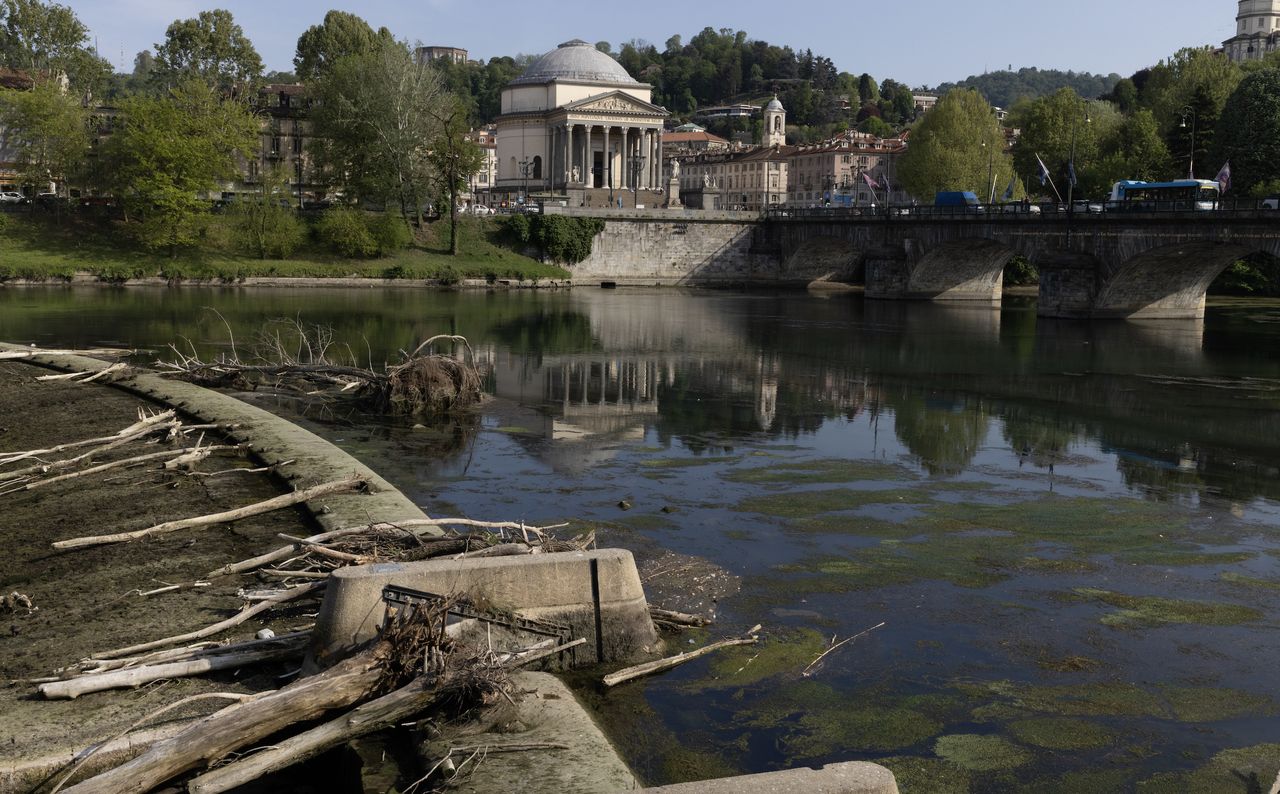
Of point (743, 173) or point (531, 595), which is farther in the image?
point (743, 173)

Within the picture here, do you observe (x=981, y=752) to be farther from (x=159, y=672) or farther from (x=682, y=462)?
(x=682, y=462)

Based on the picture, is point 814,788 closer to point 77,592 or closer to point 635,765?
point 635,765

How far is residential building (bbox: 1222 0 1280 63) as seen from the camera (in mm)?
181375

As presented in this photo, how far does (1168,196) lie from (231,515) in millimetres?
62068

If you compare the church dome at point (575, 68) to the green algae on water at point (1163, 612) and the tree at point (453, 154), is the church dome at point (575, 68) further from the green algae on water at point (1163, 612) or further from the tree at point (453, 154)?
the green algae on water at point (1163, 612)

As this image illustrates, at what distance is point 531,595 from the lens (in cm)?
1127

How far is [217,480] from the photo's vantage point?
58.3 ft

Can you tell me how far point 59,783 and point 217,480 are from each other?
32.5 feet

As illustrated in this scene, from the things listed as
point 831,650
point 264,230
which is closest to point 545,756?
point 831,650

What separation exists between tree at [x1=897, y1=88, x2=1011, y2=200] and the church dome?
35.6 metres

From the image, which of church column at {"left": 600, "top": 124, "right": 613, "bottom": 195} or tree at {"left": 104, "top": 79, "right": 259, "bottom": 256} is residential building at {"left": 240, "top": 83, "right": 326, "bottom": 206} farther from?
church column at {"left": 600, "top": 124, "right": 613, "bottom": 195}

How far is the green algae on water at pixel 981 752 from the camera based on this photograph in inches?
402

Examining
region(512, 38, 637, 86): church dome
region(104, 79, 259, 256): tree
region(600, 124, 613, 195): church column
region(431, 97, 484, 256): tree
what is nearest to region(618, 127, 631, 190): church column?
region(600, 124, 613, 195): church column


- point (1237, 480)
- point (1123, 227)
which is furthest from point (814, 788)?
point (1123, 227)
